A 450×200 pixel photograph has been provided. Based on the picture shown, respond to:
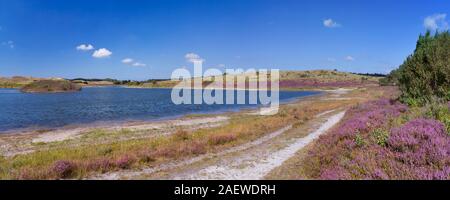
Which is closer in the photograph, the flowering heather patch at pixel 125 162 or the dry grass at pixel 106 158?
the dry grass at pixel 106 158

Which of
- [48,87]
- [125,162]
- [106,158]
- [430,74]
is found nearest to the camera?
[125,162]

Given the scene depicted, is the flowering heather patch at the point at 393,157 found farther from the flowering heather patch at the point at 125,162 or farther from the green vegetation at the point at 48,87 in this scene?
the green vegetation at the point at 48,87

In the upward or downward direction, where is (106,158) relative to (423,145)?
downward

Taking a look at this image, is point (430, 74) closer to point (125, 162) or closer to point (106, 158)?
point (125, 162)

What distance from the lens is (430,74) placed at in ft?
85.7

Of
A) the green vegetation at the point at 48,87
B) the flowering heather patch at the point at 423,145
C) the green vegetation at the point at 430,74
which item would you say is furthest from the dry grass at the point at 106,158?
the green vegetation at the point at 48,87

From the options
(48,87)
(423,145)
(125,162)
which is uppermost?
(48,87)

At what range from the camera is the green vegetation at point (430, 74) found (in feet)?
80.9

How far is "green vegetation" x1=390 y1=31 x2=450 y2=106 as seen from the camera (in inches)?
971

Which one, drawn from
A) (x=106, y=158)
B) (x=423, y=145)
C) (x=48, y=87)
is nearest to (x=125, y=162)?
(x=106, y=158)
